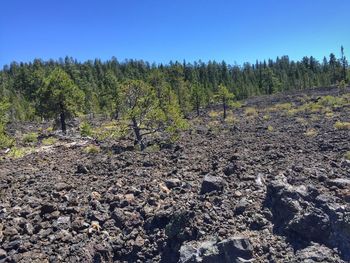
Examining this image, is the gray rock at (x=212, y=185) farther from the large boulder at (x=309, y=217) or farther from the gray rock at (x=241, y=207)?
the large boulder at (x=309, y=217)

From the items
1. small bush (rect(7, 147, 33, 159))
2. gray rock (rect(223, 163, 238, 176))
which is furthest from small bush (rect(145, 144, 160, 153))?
small bush (rect(7, 147, 33, 159))

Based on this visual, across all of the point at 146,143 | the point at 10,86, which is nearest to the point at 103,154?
the point at 146,143

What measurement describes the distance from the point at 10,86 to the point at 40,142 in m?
89.6

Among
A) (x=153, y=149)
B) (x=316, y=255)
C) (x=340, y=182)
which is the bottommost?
(x=316, y=255)

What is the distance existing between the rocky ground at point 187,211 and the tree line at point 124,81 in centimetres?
1194

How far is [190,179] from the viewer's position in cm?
1563

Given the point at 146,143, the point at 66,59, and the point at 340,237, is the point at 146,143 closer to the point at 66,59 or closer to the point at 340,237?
the point at 340,237

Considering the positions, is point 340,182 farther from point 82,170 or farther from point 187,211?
point 82,170

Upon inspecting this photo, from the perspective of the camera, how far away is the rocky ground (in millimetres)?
10305

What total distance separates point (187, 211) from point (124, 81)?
1843cm

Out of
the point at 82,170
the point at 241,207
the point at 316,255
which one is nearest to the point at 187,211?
the point at 241,207

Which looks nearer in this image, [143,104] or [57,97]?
[143,104]

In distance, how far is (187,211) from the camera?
11.8 m

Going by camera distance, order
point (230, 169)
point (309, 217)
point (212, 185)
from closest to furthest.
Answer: point (309, 217) < point (212, 185) < point (230, 169)
